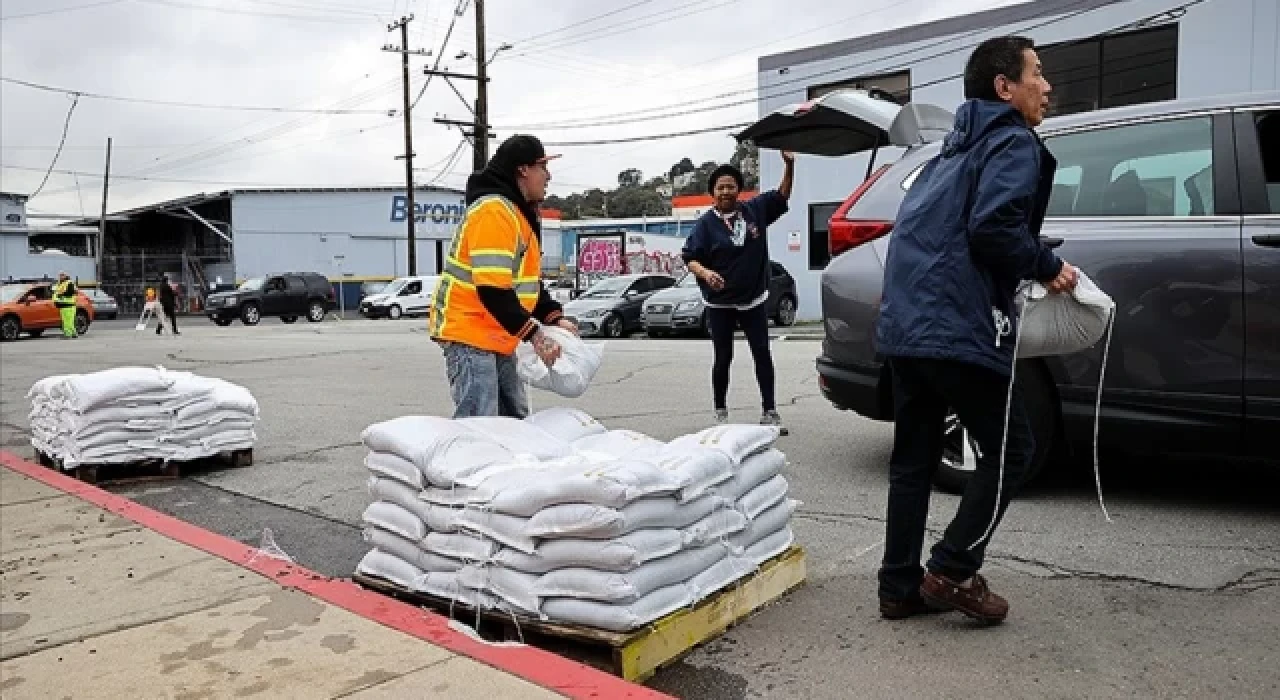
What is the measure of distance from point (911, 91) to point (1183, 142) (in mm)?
21148

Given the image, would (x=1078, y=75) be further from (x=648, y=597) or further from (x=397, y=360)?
(x=648, y=597)

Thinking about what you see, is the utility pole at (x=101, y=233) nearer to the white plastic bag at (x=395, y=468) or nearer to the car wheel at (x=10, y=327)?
the car wheel at (x=10, y=327)

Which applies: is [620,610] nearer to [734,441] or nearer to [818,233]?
[734,441]

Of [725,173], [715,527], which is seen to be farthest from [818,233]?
[715,527]

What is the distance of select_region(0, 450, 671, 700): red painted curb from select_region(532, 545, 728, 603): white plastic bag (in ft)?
0.64

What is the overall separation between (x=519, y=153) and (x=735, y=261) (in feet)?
8.71

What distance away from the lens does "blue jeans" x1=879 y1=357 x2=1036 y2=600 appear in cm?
317

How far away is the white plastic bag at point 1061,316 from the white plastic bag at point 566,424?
5.56ft

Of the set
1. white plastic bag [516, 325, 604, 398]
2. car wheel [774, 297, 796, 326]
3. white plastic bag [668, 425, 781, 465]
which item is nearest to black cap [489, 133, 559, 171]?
white plastic bag [516, 325, 604, 398]

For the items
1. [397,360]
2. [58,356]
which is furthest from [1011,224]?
[58,356]

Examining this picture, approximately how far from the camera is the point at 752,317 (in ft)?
21.8

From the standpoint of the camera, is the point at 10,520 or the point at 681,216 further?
the point at 681,216

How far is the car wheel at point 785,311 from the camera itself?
22.8 meters

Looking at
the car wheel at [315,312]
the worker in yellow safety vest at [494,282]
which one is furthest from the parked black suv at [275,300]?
the worker in yellow safety vest at [494,282]
